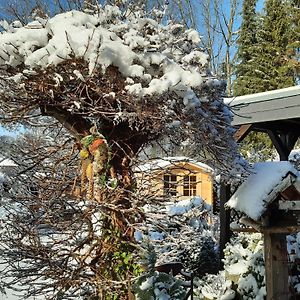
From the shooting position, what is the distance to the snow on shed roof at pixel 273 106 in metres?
4.58

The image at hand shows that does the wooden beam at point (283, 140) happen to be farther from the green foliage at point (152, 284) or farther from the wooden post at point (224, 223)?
the green foliage at point (152, 284)

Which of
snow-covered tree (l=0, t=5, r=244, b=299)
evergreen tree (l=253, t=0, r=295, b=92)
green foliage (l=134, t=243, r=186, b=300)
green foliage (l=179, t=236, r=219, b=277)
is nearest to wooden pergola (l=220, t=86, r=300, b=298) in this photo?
green foliage (l=134, t=243, r=186, b=300)

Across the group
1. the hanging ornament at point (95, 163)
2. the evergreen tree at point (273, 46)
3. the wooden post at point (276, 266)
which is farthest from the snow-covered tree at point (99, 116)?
the evergreen tree at point (273, 46)

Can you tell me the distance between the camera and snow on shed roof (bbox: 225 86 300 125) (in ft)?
15.0

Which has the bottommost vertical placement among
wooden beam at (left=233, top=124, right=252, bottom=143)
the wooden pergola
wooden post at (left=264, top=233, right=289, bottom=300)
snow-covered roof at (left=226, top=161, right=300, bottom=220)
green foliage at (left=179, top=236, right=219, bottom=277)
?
green foliage at (left=179, top=236, right=219, bottom=277)

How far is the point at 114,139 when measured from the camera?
234cm

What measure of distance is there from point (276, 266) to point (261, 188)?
22.1 inches

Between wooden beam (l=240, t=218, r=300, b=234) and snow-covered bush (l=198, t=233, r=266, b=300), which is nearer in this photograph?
wooden beam (l=240, t=218, r=300, b=234)

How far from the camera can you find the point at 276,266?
2693mm

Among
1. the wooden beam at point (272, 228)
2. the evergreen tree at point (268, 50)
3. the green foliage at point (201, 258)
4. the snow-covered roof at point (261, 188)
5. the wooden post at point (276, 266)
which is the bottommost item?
the green foliage at point (201, 258)

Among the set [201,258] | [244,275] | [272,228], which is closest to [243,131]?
[244,275]

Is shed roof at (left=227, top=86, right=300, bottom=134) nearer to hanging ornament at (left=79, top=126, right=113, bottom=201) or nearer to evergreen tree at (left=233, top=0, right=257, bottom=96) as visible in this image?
hanging ornament at (left=79, top=126, right=113, bottom=201)

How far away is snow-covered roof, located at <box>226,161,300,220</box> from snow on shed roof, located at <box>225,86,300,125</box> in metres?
1.89

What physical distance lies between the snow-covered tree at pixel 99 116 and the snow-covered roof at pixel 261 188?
0.34 metres
